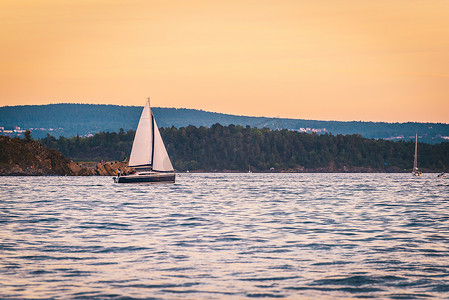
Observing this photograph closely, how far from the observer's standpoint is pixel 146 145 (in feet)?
328

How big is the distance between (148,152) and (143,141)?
1776 mm

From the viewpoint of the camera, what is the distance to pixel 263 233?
32.8 metres

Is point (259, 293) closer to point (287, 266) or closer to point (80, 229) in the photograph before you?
point (287, 266)

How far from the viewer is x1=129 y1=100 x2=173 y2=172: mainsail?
99.6 m

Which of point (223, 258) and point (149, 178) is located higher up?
point (223, 258)

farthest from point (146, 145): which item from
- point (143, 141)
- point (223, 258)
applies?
point (223, 258)

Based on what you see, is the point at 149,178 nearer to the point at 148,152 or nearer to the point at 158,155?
the point at 158,155

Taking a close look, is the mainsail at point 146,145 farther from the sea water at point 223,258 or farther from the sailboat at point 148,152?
the sea water at point 223,258

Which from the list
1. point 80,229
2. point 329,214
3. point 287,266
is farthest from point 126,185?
point 287,266

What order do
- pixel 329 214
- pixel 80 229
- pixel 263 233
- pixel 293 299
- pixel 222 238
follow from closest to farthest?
pixel 293 299 < pixel 222 238 < pixel 263 233 < pixel 80 229 < pixel 329 214

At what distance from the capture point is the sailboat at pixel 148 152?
99625 millimetres

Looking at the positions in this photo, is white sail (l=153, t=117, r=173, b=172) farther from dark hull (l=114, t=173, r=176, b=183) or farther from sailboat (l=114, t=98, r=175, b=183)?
dark hull (l=114, t=173, r=176, b=183)

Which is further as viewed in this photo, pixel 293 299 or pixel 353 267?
pixel 353 267

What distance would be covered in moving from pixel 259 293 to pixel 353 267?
17.7 feet
